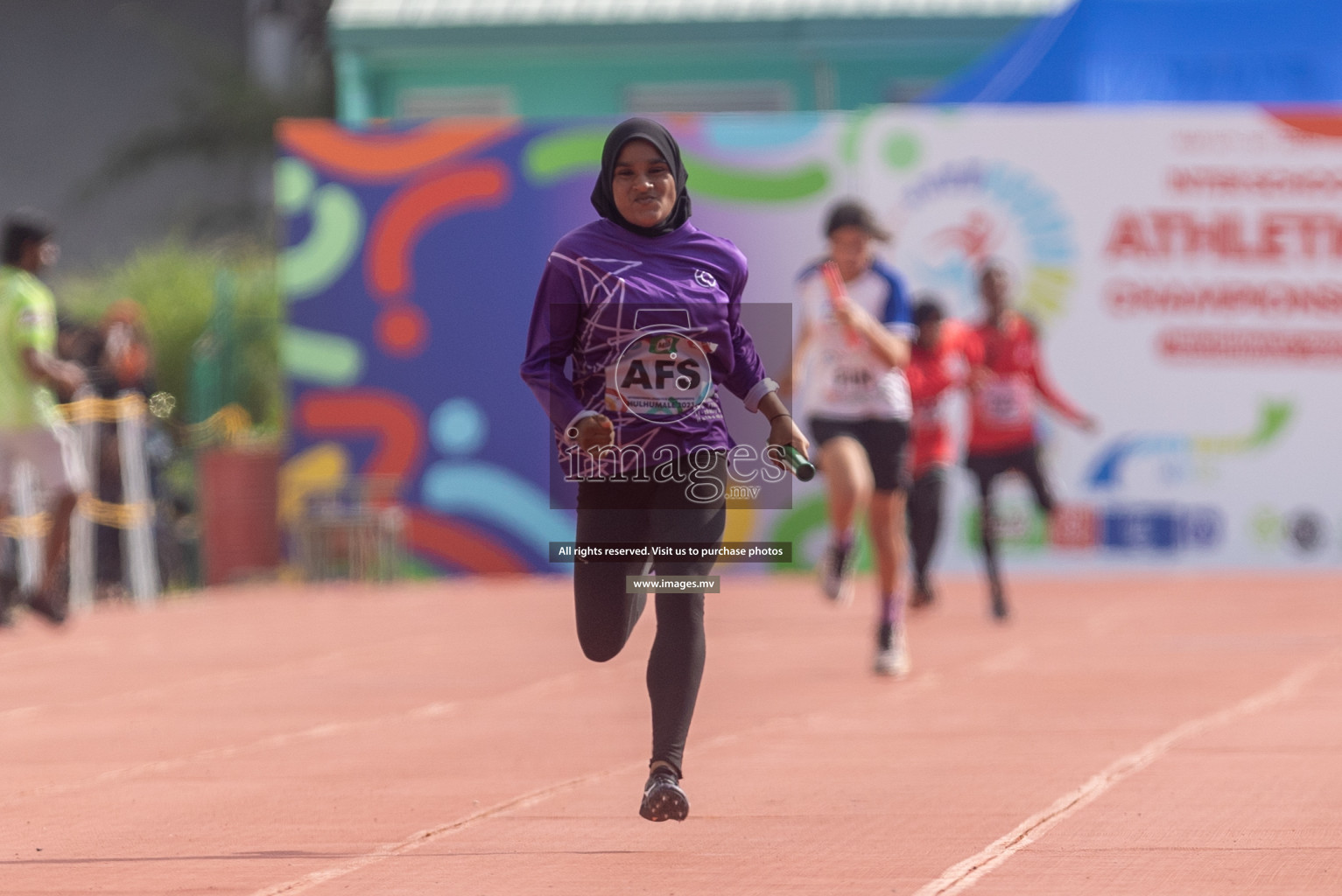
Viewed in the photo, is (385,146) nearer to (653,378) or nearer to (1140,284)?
(1140,284)

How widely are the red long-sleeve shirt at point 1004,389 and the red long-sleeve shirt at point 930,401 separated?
0.33 m

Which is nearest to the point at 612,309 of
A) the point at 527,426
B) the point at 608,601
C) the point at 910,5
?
the point at 608,601

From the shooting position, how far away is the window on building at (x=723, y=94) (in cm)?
2381

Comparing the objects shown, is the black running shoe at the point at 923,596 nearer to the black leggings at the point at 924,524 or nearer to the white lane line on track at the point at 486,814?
the black leggings at the point at 924,524

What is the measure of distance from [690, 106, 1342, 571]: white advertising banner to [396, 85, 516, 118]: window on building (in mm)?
6723

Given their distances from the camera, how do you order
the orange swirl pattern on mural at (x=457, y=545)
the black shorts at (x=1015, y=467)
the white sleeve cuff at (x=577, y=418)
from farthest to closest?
the orange swirl pattern on mural at (x=457, y=545) < the black shorts at (x=1015, y=467) < the white sleeve cuff at (x=577, y=418)

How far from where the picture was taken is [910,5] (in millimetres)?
23281

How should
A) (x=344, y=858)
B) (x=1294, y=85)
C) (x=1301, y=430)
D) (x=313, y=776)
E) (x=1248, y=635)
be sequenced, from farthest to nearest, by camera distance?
1. (x=1294, y=85)
2. (x=1301, y=430)
3. (x=1248, y=635)
4. (x=313, y=776)
5. (x=344, y=858)

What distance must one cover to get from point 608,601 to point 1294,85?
47.3ft

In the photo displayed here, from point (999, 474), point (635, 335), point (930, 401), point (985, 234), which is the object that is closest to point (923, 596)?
point (999, 474)

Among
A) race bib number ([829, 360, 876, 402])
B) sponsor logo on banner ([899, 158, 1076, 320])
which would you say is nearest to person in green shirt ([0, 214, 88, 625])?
race bib number ([829, 360, 876, 402])

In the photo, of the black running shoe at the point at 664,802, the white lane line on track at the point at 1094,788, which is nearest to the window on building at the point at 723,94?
the white lane line on track at the point at 1094,788

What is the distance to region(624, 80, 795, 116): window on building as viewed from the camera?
23812 millimetres

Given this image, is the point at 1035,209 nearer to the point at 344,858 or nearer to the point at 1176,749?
the point at 1176,749
